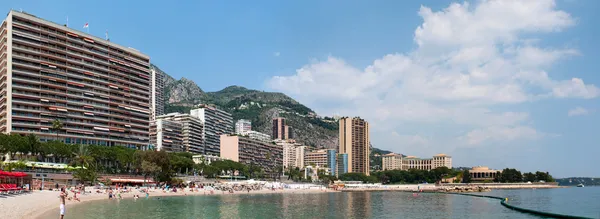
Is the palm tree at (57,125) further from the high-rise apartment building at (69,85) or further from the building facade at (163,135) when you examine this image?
the building facade at (163,135)

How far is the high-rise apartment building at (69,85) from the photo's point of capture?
107m

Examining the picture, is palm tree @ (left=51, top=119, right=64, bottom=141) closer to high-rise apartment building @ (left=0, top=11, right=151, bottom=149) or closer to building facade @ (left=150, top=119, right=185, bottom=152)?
high-rise apartment building @ (left=0, top=11, right=151, bottom=149)

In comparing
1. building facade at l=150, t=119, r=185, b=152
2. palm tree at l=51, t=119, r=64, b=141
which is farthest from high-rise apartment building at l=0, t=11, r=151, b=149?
building facade at l=150, t=119, r=185, b=152

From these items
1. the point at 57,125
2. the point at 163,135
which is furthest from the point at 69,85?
the point at 163,135

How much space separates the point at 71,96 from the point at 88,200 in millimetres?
56143

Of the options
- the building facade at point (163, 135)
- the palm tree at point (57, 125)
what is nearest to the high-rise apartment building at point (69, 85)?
the palm tree at point (57, 125)

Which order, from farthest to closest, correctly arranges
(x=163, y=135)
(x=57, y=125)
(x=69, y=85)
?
(x=163, y=135), (x=69, y=85), (x=57, y=125)

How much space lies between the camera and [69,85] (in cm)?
11650

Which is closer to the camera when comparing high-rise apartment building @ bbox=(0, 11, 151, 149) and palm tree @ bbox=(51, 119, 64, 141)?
high-rise apartment building @ bbox=(0, 11, 151, 149)

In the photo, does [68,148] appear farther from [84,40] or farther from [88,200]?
[88,200]

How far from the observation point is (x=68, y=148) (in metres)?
102

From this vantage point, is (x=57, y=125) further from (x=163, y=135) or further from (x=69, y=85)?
(x=163, y=135)

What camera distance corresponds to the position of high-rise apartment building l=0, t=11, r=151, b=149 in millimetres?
106812

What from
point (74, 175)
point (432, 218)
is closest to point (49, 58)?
point (74, 175)
